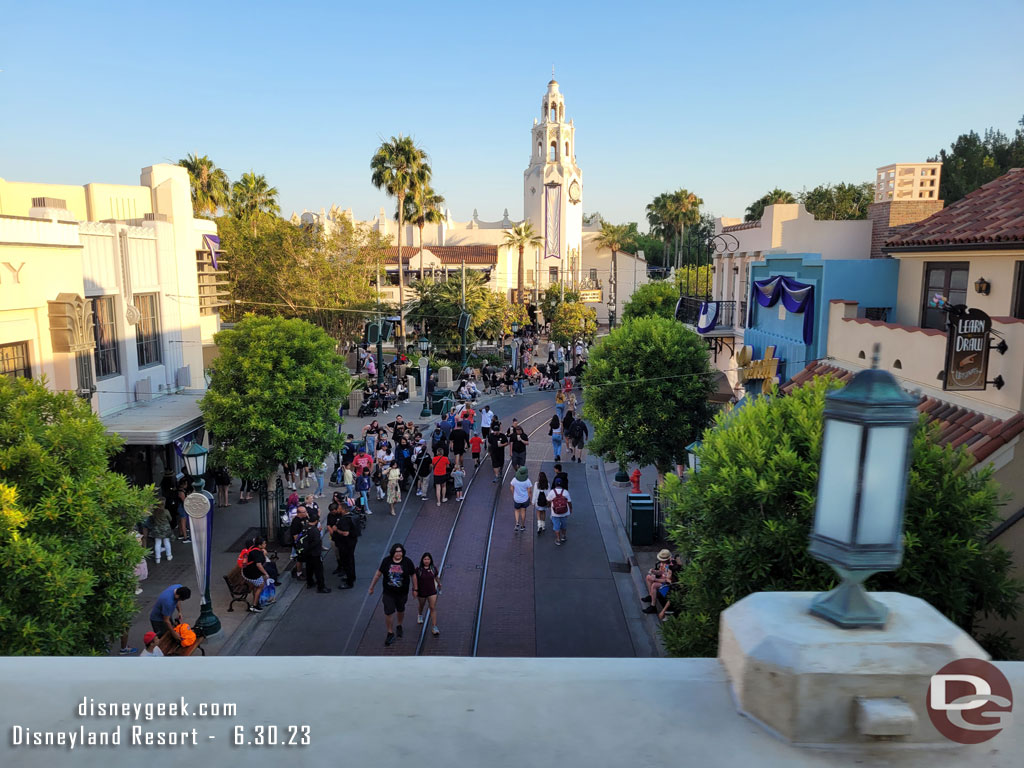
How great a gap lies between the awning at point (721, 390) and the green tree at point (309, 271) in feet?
72.4

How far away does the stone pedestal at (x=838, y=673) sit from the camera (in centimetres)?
216

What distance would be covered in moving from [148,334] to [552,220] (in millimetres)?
61572

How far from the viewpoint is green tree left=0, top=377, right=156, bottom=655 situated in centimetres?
691

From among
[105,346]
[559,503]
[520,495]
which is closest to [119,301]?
[105,346]

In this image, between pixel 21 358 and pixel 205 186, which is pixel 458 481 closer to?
pixel 21 358

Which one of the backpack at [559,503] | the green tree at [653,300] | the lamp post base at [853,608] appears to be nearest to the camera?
the lamp post base at [853,608]

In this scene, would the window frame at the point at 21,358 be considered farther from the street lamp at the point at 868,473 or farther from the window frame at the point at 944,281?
the window frame at the point at 944,281

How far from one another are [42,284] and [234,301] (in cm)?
2618

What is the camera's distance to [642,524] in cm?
1534

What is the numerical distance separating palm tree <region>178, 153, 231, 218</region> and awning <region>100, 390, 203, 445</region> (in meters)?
30.9

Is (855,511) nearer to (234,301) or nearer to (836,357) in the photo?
(836,357)

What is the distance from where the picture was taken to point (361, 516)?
53.3 feet

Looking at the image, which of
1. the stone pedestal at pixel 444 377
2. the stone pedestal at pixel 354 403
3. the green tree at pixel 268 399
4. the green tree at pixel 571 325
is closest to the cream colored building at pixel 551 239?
the green tree at pixel 571 325

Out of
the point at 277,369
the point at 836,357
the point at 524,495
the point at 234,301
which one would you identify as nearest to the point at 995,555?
the point at 836,357
